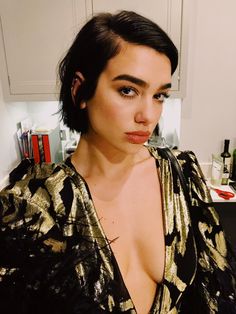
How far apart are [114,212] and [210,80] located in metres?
1.35

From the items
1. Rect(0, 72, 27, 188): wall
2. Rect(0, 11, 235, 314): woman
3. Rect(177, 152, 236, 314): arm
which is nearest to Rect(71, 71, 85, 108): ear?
Rect(0, 11, 235, 314): woman

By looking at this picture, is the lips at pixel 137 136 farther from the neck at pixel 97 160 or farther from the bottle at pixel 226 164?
the bottle at pixel 226 164

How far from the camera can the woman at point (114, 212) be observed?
688 mm

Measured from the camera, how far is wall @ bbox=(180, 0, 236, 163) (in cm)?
173

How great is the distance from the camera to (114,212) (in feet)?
2.76

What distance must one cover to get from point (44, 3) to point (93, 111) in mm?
1298

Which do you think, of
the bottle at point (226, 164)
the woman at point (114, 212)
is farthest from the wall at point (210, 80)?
the woman at point (114, 212)

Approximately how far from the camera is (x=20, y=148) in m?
2.14

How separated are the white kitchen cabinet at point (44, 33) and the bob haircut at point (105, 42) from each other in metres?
1.08

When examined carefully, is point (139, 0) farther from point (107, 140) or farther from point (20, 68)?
point (107, 140)

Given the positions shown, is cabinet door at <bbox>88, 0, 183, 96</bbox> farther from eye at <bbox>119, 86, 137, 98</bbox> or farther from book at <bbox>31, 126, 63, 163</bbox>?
eye at <bbox>119, 86, 137, 98</bbox>

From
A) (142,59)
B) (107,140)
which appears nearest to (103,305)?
(107,140)

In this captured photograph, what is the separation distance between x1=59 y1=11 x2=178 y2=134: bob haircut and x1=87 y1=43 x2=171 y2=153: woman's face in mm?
17

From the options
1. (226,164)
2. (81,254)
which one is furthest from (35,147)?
(81,254)
